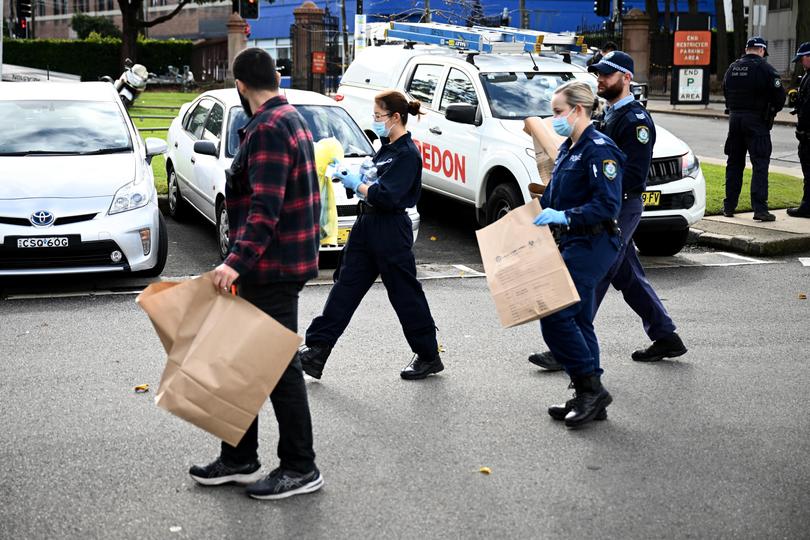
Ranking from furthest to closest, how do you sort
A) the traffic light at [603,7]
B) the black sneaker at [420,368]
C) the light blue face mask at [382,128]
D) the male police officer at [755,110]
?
the traffic light at [603,7]
the male police officer at [755,110]
the black sneaker at [420,368]
the light blue face mask at [382,128]

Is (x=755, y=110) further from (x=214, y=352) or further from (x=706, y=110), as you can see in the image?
(x=706, y=110)

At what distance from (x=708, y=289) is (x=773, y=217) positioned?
333cm

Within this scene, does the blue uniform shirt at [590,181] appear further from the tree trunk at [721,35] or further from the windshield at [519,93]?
the tree trunk at [721,35]

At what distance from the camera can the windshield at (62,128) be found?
31.5 ft

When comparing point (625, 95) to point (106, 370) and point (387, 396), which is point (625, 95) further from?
point (106, 370)

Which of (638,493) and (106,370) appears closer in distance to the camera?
(638,493)

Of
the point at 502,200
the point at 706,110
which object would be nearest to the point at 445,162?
the point at 502,200

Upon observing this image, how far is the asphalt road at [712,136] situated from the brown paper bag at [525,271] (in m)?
14.6

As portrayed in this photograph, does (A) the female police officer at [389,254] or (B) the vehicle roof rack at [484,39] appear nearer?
(A) the female police officer at [389,254]

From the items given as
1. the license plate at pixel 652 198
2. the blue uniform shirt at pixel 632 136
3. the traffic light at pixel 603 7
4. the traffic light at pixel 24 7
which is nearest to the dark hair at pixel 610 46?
the license plate at pixel 652 198

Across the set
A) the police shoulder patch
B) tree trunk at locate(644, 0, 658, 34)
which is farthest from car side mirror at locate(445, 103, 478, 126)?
tree trunk at locate(644, 0, 658, 34)

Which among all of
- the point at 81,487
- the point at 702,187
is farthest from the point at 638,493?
the point at 702,187

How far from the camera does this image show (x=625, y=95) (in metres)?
6.56

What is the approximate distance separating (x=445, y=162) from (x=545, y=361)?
17.5 ft
